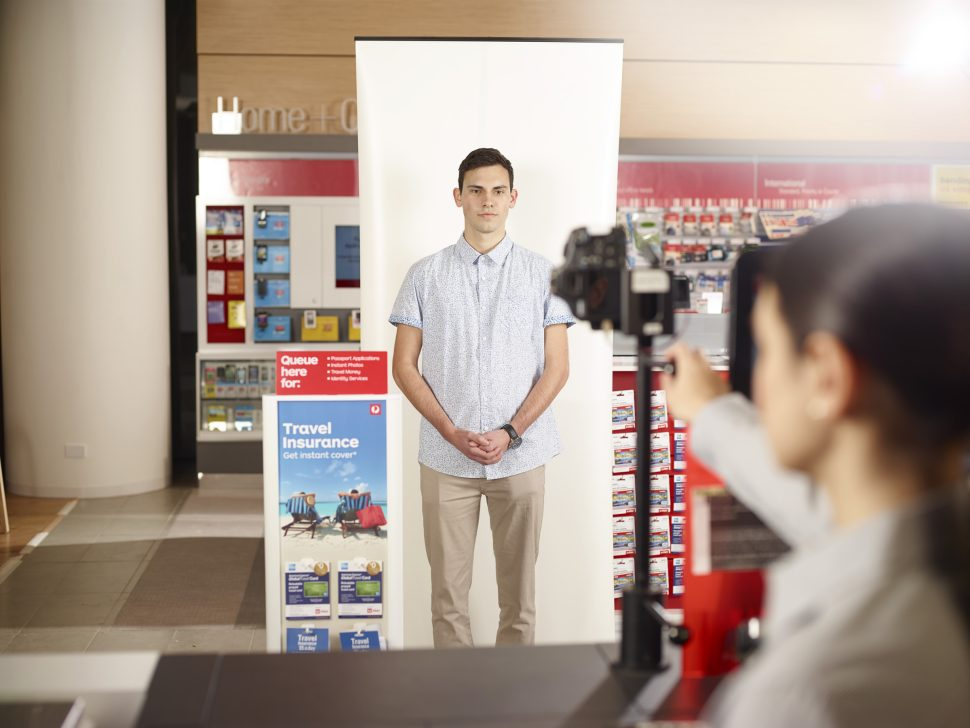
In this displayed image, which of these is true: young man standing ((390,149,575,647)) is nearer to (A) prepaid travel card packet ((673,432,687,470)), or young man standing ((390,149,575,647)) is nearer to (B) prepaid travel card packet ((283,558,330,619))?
(B) prepaid travel card packet ((283,558,330,619))

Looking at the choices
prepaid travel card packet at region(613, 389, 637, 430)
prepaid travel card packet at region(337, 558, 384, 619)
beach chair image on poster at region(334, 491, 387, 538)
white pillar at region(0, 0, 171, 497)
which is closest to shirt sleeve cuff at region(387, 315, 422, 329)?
beach chair image on poster at region(334, 491, 387, 538)

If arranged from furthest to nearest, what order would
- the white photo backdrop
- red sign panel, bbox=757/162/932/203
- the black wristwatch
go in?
red sign panel, bbox=757/162/932/203, the white photo backdrop, the black wristwatch

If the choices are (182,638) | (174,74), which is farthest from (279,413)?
(174,74)

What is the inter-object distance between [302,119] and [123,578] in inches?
142

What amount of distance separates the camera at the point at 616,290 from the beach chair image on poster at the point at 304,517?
1.64m

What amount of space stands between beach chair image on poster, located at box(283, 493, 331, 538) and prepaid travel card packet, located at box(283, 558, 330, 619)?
0.30ft

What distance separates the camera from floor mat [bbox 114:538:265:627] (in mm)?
4285

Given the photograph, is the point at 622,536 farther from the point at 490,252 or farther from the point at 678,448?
the point at 490,252

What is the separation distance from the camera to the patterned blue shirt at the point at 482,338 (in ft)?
10.8

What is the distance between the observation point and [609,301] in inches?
51.2

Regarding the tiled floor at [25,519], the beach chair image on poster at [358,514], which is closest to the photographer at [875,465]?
the beach chair image on poster at [358,514]

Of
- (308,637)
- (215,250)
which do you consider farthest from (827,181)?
(308,637)

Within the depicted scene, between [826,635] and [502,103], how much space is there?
10.9 ft

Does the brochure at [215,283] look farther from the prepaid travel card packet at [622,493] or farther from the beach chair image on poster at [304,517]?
the beach chair image on poster at [304,517]
